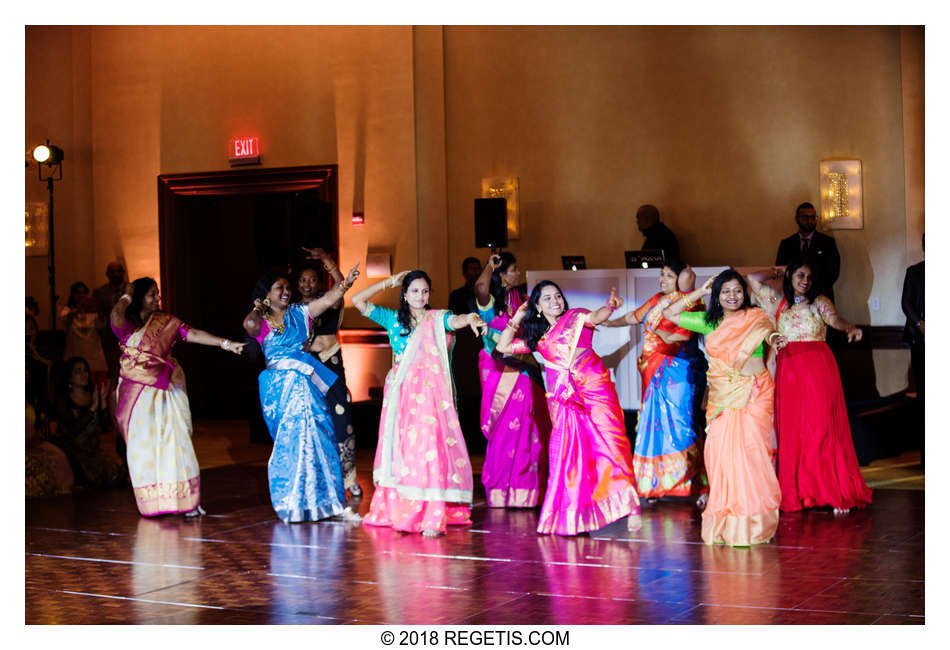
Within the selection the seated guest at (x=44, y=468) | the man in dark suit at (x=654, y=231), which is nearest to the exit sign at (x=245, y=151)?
the man in dark suit at (x=654, y=231)

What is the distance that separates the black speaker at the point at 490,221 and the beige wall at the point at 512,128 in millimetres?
1065

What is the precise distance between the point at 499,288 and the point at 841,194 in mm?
4143

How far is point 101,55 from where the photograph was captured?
1159 centimetres

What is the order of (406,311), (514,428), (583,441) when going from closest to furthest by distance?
(583,441) < (406,311) < (514,428)

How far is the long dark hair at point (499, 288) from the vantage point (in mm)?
6410

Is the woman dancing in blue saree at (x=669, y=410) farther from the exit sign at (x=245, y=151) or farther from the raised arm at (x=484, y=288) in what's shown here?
the exit sign at (x=245, y=151)

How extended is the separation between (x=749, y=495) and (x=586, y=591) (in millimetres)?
1145

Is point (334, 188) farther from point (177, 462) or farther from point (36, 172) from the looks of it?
point (177, 462)

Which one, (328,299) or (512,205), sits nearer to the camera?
(328,299)

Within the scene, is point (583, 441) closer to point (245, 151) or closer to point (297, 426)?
point (297, 426)

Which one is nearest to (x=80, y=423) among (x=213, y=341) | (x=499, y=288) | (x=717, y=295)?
(x=213, y=341)

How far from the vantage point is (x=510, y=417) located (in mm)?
6293

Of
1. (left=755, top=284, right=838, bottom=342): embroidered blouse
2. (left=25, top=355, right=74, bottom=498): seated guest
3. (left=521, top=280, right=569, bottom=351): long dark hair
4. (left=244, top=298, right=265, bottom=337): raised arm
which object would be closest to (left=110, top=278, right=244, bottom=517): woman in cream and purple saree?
(left=244, top=298, right=265, bottom=337): raised arm
